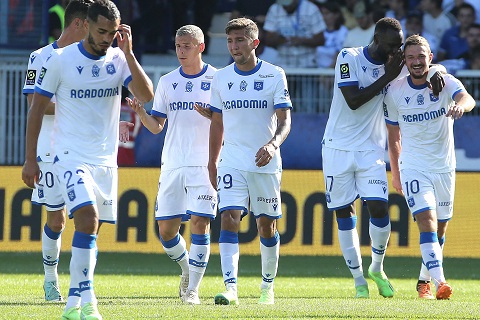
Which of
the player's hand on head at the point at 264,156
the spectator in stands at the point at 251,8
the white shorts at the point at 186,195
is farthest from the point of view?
the spectator in stands at the point at 251,8

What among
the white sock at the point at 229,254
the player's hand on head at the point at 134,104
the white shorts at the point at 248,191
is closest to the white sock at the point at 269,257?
the white shorts at the point at 248,191

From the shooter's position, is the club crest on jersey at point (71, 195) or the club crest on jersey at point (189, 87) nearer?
the club crest on jersey at point (71, 195)

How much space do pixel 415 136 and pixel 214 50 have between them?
9444mm

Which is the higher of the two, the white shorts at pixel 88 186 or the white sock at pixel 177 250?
the white shorts at pixel 88 186

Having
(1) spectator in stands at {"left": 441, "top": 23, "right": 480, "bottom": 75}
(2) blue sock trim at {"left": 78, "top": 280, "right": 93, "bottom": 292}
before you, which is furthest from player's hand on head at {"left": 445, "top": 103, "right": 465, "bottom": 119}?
(1) spectator in stands at {"left": 441, "top": 23, "right": 480, "bottom": 75}

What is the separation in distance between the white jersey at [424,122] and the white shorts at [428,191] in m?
0.06

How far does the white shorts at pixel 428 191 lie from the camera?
935cm

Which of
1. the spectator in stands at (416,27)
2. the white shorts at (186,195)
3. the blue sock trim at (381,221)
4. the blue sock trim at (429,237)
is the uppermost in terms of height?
the spectator in stands at (416,27)

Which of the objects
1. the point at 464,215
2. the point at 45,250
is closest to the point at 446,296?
the point at 45,250

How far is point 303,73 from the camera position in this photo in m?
16.1

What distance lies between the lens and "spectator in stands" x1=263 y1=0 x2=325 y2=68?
17.1 meters

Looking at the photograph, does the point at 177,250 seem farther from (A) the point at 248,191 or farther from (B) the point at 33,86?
(B) the point at 33,86

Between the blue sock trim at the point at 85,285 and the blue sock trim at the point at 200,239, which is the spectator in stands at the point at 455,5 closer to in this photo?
the blue sock trim at the point at 200,239

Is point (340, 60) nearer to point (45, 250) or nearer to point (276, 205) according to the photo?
point (276, 205)
